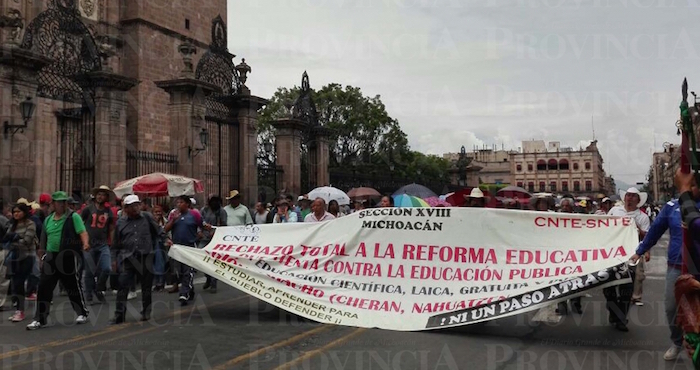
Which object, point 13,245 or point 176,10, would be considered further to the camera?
point 176,10

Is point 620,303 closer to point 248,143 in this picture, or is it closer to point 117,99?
point 117,99

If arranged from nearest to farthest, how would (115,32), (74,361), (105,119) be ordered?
(74,361)
(105,119)
(115,32)

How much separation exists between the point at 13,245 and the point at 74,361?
12.7 ft

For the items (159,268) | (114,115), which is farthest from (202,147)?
(159,268)

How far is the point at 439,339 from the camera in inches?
276

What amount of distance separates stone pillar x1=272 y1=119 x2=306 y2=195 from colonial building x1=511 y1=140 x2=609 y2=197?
10552 cm

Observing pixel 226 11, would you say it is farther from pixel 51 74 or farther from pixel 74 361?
pixel 74 361

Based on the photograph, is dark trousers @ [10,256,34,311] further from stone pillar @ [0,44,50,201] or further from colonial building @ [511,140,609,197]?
colonial building @ [511,140,609,197]

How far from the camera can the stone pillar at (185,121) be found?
18.8 meters

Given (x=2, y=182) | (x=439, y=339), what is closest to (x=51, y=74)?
(x=2, y=182)

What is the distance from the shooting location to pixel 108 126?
16422 mm

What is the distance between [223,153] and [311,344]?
1602 centimetres

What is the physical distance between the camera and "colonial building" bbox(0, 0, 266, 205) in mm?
14570

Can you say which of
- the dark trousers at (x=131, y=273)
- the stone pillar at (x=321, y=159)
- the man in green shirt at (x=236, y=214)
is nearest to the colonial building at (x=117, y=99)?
the stone pillar at (x=321, y=159)
